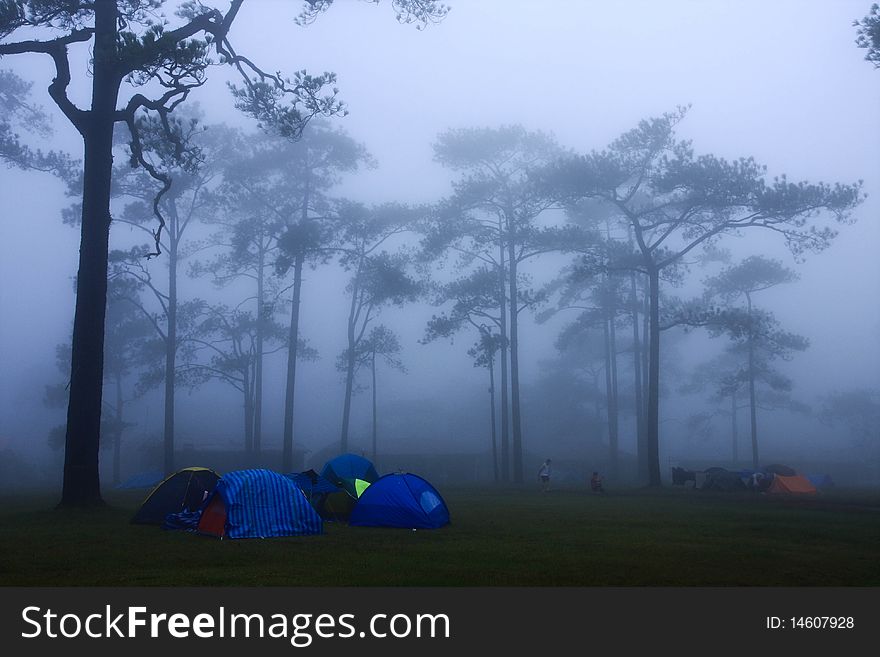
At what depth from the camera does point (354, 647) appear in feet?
25.2

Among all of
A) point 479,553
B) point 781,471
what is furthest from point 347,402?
point 479,553

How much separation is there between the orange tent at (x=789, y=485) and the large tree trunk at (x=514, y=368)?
11.4 metres

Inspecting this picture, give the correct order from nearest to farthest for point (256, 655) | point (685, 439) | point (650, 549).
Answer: point (256, 655) < point (650, 549) < point (685, 439)

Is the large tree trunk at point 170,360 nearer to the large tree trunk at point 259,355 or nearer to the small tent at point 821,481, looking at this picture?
the large tree trunk at point 259,355

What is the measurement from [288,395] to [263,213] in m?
10.7

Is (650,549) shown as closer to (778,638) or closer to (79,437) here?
(778,638)

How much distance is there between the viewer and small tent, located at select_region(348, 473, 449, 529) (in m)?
16.5

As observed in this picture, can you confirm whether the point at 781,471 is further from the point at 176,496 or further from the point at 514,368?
the point at 176,496

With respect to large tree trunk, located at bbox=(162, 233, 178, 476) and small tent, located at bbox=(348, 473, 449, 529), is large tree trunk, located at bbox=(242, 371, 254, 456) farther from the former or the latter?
small tent, located at bbox=(348, 473, 449, 529)

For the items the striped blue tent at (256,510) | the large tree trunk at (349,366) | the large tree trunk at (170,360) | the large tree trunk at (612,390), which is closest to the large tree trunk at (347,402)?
the large tree trunk at (349,366)

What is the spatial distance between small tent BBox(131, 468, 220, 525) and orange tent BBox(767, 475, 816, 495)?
885 inches

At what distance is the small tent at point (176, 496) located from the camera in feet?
56.0

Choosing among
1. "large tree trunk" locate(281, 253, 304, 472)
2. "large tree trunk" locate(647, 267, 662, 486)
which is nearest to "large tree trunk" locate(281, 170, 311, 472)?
"large tree trunk" locate(281, 253, 304, 472)

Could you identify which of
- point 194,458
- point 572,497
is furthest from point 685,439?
point 572,497
